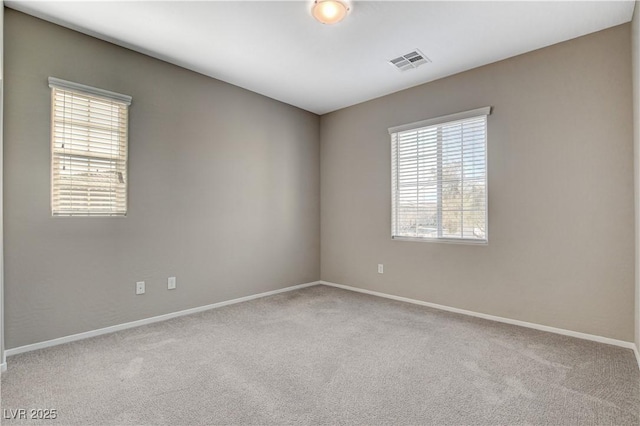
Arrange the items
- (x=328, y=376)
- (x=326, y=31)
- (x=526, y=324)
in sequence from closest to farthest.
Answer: (x=328, y=376) → (x=326, y=31) → (x=526, y=324)

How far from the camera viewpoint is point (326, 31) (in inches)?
112

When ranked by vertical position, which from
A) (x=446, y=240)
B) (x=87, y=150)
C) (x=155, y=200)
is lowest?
(x=446, y=240)

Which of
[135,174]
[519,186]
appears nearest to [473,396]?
[519,186]

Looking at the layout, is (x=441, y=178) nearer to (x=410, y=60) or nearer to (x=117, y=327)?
(x=410, y=60)

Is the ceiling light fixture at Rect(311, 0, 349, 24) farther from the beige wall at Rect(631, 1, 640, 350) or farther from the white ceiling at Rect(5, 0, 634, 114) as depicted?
the beige wall at Rect(631, 1, 640, 350)

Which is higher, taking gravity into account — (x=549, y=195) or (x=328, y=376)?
(x=549, y=195)

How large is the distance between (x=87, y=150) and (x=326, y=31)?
7.78ft

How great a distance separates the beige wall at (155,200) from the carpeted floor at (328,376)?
17.1 inches

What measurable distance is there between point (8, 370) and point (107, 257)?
1.04 m

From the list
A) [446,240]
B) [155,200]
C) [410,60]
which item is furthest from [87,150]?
[446,240]

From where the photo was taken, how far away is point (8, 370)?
227 cm

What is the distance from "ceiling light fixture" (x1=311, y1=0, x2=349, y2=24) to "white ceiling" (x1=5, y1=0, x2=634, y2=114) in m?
0.08

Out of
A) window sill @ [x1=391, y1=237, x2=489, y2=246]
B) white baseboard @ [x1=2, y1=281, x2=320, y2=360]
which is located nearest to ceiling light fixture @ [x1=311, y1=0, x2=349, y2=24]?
window sill @ [x1=391, y1=237, x2=489, y2=246]

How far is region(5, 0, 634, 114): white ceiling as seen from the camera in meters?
2.52
